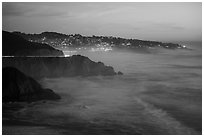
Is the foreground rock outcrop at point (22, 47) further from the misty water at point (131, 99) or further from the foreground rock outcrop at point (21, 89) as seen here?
the misty water at point (131, 99)

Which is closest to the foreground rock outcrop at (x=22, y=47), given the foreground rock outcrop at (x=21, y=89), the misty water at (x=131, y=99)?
the foreground rock outcrop at (x=21, y=89)

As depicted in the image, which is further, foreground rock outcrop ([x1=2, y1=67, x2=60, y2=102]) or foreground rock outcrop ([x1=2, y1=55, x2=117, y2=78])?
foreground rock outcrop ([x1=2, y1=55, x2=117, y2=78])

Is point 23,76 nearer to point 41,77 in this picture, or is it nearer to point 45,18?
point 41,77

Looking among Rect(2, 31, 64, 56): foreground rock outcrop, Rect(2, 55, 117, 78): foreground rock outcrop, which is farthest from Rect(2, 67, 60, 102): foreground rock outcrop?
Rect(2, 31, 64, 56): foreground rock outcrop

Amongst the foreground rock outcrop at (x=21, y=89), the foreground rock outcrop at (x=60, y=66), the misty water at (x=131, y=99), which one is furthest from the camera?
the foreground rock outcrop at (x=60, y=66)

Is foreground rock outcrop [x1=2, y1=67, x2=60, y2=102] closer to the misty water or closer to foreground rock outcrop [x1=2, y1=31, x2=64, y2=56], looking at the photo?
the misty water

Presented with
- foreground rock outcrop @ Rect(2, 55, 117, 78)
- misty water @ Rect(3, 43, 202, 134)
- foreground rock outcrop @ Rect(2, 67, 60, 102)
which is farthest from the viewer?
foreground rock outcrop @ Rect(2, 55, 117, 78)
